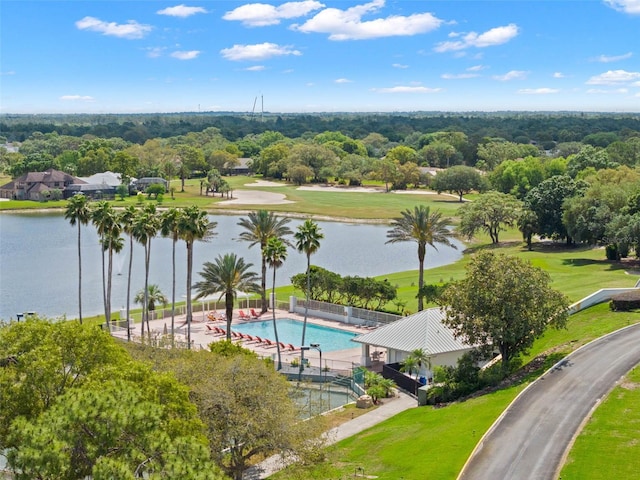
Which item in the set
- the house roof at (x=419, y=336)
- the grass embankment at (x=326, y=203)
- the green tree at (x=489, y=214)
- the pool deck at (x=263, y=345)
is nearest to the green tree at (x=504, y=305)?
the house roof at (x=419, y=336)

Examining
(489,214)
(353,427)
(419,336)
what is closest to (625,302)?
(419,336)

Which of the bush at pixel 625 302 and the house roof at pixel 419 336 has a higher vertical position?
the bush at pixel 625 302

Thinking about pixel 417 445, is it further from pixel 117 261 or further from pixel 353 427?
pixel 117 261

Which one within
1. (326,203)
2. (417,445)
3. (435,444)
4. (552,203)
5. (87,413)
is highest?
(552,203)

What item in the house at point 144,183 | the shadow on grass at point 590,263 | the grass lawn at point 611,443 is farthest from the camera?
the house at point 144,183

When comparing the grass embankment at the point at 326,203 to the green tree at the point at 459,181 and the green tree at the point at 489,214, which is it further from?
the green tree at the point at 489,214

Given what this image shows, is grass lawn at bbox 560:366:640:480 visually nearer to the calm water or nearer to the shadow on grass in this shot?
the shadow on grass

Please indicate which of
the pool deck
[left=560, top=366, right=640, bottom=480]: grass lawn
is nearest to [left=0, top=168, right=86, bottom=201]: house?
the pool deck
